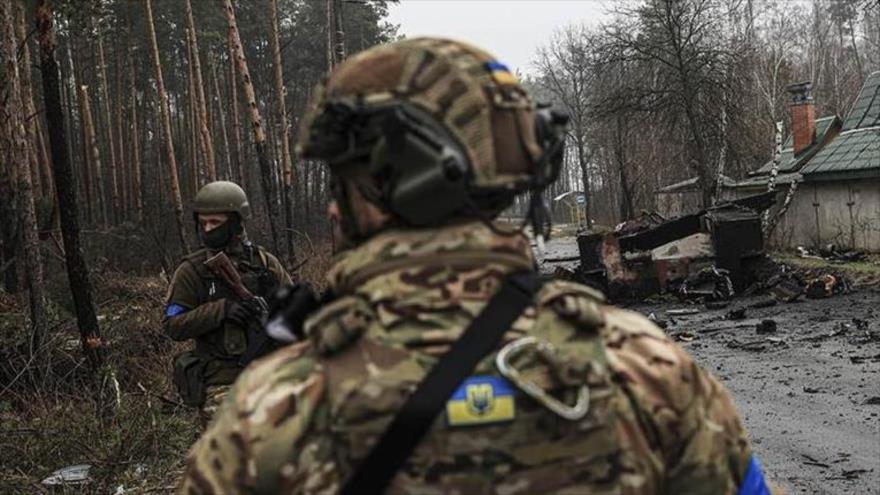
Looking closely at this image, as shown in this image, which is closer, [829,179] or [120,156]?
[829,179]

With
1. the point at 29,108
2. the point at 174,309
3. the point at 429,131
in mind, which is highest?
the point at 29,108

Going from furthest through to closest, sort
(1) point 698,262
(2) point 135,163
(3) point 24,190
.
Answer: (2) point 135,163, (1) point 698,262, (3) point 24,190

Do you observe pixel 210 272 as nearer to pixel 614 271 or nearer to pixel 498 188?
pixel 498 188

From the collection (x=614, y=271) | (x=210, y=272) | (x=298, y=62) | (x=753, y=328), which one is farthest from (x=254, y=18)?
(x=210, y=272)

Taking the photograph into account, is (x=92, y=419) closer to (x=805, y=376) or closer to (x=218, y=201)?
(x=218, y=201)

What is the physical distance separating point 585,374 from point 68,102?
3339cm

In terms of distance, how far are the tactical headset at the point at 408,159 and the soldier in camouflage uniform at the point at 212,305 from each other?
3600 mm

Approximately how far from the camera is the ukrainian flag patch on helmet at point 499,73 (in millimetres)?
1381

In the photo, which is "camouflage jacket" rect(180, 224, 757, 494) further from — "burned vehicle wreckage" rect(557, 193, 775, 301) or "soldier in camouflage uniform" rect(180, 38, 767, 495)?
"burned vehicle wreckage" rect(557, 193, 775, 301)

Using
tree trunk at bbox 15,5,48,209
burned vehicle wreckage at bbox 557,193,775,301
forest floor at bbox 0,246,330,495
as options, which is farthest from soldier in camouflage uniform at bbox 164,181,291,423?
burned vehicle wreckage at bbox 557,193,775,301

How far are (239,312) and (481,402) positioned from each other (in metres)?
3.75

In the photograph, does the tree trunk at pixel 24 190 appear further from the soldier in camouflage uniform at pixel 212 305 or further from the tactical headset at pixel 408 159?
the tactical headset at pixel 408 159

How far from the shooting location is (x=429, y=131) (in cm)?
131

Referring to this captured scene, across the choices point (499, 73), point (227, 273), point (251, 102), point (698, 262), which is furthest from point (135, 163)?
point (499, 73)
